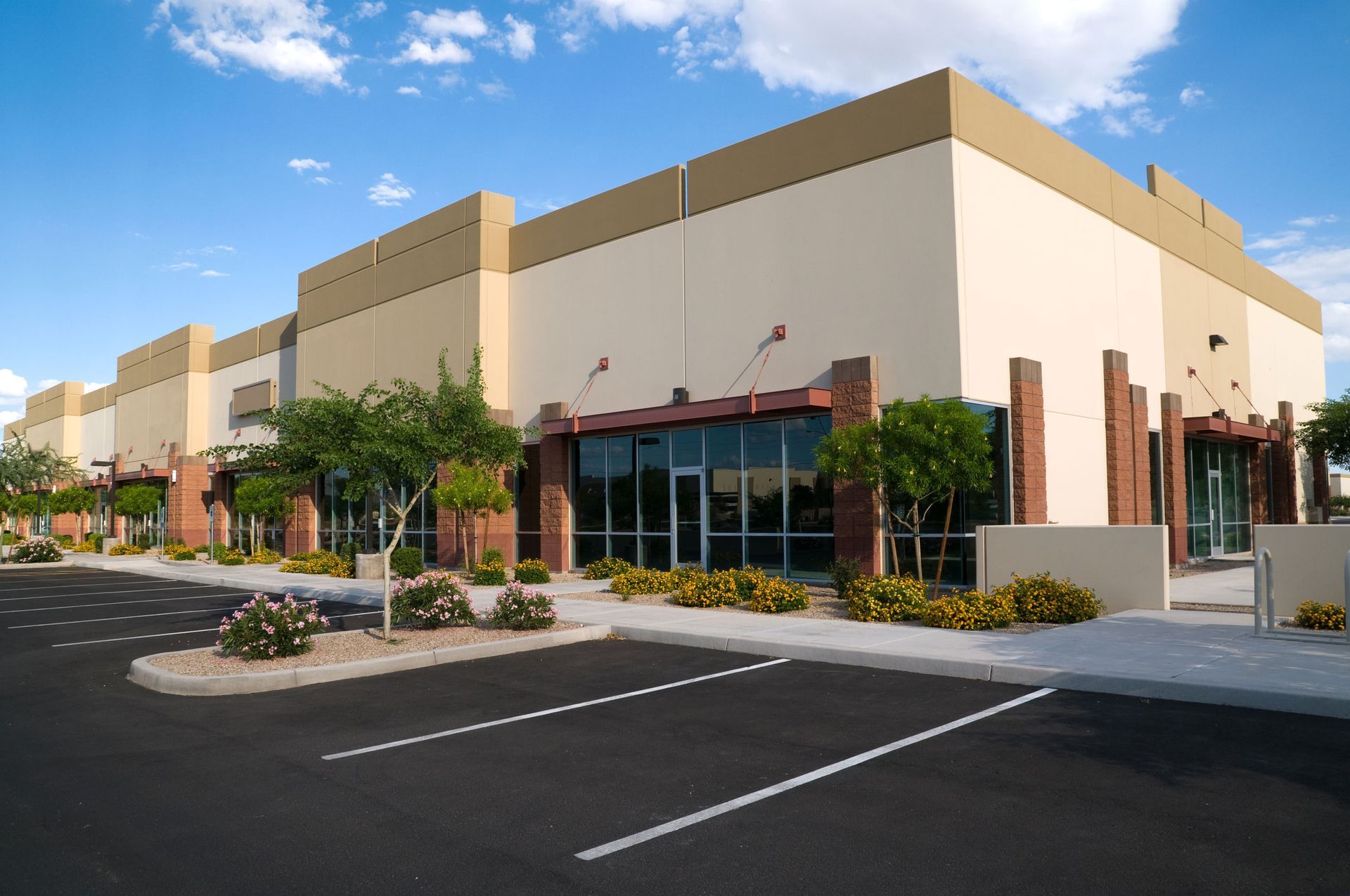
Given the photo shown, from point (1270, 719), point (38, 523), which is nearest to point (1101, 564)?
point (1270, 719)

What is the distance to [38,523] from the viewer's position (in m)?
60.2

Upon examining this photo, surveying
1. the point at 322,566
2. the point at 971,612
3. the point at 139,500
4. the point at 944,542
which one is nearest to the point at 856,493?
the point at 944,542

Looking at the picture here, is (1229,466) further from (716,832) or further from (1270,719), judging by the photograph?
(716,832)

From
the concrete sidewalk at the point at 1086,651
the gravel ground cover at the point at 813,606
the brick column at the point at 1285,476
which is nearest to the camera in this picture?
the concrete sidewalk at the point at 1086,651

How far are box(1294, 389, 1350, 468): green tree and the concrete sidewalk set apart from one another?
765 inches

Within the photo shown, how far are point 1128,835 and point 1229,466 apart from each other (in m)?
28.2

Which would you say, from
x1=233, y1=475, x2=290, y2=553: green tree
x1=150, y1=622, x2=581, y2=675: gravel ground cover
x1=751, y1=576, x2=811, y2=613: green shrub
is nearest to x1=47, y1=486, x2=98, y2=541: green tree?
x1=233, y1=475, x2=290, y2=553: green tree

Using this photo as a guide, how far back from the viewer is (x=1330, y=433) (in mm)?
29047

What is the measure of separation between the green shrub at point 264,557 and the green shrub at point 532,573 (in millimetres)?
15128

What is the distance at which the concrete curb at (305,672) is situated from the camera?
Answer: 988 cm

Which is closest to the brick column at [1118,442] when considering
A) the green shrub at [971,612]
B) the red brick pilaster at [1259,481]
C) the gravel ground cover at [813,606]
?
the gravel ground cover at [813,606]

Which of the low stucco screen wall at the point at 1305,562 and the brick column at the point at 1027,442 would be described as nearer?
the low stucco screen wall at the point at 1305,562

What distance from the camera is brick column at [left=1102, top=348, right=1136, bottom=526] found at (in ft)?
68.8

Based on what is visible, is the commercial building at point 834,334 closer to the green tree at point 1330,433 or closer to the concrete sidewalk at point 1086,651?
the green tree at point 1330,433
